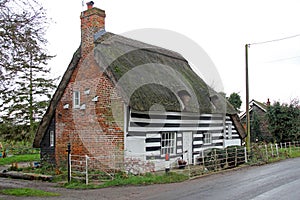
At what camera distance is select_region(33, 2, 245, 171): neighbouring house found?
1457 centimetres

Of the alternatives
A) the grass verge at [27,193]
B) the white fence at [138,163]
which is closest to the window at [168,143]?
the white fence at [138,163]

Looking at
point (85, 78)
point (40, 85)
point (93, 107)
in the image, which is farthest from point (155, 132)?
point (40, 85)

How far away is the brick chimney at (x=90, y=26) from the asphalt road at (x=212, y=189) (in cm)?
641

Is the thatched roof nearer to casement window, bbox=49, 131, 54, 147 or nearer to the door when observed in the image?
casement window, bbox=49, 131, 54, 147

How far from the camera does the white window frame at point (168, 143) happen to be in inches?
651

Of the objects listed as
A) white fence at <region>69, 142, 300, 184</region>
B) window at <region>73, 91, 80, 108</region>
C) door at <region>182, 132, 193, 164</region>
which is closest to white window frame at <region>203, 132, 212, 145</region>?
white fence at <region>69, 142, 300, 184</region>

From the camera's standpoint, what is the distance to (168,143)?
16875 mm

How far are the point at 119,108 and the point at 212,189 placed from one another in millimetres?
5455

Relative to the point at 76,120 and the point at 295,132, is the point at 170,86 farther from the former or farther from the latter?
the point at 295,132

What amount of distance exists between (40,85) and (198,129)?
15712 millimetres

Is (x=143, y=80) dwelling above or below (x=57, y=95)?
above

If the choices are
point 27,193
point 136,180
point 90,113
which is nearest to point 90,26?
point 90,113

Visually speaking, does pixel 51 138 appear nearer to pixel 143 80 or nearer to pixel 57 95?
pixel 57 95

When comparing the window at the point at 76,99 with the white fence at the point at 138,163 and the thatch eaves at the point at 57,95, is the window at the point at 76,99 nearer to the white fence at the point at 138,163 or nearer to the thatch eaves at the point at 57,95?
the thatch eaves at the point at 57,95
